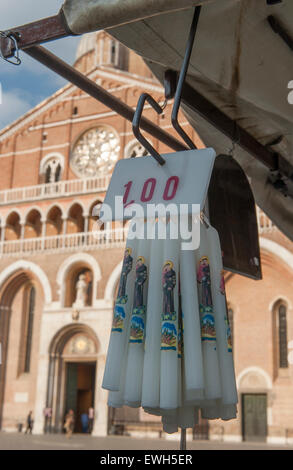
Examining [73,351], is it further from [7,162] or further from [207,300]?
[207,300]

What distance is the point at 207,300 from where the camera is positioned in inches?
98.1

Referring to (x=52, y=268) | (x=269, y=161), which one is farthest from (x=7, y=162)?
(x=269, y=161)

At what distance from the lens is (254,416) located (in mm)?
20297

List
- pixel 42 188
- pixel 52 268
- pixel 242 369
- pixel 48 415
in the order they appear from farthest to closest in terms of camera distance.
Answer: pixel 42 188 → pixel 52 268 → pixel 48 415 → pixel 242 369

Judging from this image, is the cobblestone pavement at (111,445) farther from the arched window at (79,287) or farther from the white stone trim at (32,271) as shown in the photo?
the white stone trim at (32,271)

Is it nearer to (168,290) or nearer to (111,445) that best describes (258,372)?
(111,445)

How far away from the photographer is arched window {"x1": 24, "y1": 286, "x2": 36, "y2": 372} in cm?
2453

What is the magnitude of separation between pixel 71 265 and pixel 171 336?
2137 centimetres

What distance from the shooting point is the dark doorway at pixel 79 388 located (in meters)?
23.5

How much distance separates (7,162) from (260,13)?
84.0ft

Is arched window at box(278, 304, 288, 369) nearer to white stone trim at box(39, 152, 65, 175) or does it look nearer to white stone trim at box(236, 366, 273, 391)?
white stone trim at box(236, 366, 273, 391)

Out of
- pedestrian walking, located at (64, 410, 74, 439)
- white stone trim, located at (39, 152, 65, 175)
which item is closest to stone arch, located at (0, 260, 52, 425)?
pedestrian walking, located at (64, 410, 74, 439)

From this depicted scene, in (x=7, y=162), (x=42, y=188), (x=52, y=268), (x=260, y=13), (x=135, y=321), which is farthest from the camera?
(x=7, y=162)

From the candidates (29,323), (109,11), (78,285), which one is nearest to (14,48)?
(109,11)
